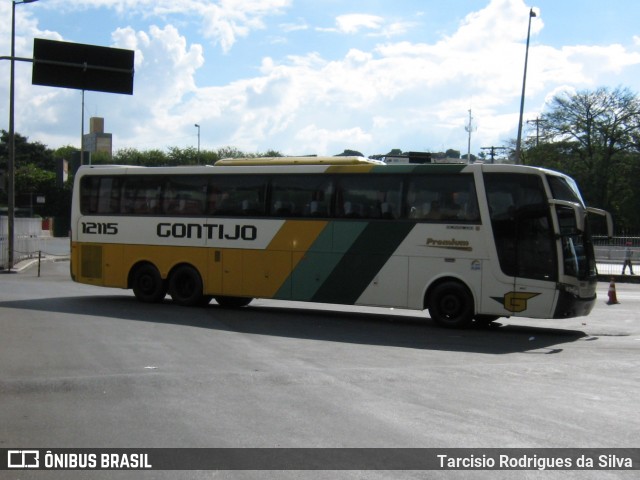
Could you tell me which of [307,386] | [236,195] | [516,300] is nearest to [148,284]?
[236,195]

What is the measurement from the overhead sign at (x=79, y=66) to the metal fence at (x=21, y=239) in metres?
14.3

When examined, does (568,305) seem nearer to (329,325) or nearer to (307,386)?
(329,325)

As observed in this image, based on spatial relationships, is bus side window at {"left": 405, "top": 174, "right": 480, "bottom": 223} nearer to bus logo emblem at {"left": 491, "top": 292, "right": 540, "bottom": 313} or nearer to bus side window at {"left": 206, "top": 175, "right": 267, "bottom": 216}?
bus logo emblem at {"left": 491, "top": 292, "right": 540, "bottom": 313}

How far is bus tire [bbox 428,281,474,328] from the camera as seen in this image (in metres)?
16.1

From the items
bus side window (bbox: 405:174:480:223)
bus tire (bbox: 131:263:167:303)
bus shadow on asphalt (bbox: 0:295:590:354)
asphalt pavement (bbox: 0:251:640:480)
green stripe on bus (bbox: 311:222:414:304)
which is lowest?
bus shadow on asphalt (bbox: 0:295:590:354)

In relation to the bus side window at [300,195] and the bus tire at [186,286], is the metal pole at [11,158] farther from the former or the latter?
the bus side window at [300,195]

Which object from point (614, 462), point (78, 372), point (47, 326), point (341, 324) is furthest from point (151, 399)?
point (341, 324)

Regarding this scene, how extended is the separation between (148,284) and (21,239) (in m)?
20.0

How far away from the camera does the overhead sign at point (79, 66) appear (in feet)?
66.4

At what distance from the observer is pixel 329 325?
16688mm

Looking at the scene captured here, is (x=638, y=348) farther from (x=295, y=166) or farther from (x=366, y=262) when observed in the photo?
(x=295, y=166)

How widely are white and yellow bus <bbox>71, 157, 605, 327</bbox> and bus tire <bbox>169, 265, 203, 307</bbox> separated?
30 millimetres

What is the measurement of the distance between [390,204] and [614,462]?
10.9 meters

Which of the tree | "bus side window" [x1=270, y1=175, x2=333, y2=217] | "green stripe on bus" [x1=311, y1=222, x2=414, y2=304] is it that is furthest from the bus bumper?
the tree
